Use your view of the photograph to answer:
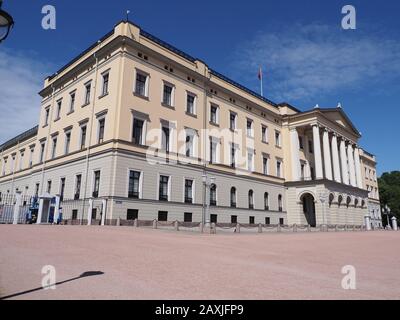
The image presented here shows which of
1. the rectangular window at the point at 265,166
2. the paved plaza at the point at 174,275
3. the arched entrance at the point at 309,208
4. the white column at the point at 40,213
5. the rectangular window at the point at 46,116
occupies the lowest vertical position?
the paved plaza at the point at 174,275

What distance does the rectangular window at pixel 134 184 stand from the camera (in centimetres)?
2858

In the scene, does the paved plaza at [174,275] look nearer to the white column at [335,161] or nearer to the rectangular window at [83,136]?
the rectangular window at [83,136]

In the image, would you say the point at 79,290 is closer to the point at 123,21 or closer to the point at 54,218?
the point at 54,218

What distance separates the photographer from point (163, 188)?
3130 cm

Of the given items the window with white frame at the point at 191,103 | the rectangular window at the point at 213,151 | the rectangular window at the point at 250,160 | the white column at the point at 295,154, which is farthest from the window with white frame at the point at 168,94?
the white column at the point at 295,154

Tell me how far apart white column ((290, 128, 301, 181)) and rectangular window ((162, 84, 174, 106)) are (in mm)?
23527

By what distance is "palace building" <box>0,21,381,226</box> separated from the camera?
2938 cm

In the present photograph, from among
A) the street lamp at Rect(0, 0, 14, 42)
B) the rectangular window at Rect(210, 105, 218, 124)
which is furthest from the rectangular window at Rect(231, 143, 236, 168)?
the street lamp at Rect(0, 0, 14, 42)

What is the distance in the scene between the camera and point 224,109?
40.5 metres

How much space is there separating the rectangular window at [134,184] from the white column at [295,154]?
27246mm

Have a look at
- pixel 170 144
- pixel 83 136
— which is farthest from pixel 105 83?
pixel 170 144

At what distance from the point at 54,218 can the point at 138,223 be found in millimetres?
7696

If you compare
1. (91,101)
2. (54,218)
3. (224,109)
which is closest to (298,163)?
(224,109)

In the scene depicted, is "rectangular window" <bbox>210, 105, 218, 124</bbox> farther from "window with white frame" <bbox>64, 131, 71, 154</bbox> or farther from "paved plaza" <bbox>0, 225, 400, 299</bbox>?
"paved plaza" <bbox>0, 225, 400, 299</bbox>
